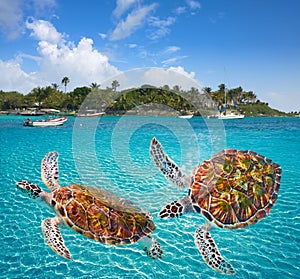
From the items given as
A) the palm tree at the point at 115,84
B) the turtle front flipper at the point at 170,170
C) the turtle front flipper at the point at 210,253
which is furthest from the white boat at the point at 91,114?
the turtle front flipper at the point at 210,253

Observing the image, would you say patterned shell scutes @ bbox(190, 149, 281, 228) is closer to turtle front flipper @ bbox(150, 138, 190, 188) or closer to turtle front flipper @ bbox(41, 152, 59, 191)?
turtle front flipper @ bbox(150, 138, 190, 188)

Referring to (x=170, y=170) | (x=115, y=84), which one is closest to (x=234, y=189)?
(x=170, y=170)

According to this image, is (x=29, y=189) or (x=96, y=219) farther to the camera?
(x=29, y=189)

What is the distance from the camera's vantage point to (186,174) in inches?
160

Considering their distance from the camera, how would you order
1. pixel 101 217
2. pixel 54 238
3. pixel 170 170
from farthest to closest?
pixel 170 170 < pixel 54 238 < pixel 101 217

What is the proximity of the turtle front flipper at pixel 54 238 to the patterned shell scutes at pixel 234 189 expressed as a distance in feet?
6.34

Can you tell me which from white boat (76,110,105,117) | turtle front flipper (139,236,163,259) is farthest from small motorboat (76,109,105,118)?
turtle front flipper (139,236,163,259)

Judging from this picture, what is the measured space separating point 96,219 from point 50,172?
1616mm

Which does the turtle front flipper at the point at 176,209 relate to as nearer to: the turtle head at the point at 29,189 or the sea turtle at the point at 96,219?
the sea turtle at the point at 96,219

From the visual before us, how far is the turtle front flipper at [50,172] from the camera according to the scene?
13.4 ft

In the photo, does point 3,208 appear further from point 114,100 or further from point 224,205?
point 224,205

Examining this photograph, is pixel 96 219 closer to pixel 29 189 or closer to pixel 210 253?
pixel 29 189

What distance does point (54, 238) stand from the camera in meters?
3.40

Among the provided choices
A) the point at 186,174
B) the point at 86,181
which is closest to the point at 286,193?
the point at 186,174
